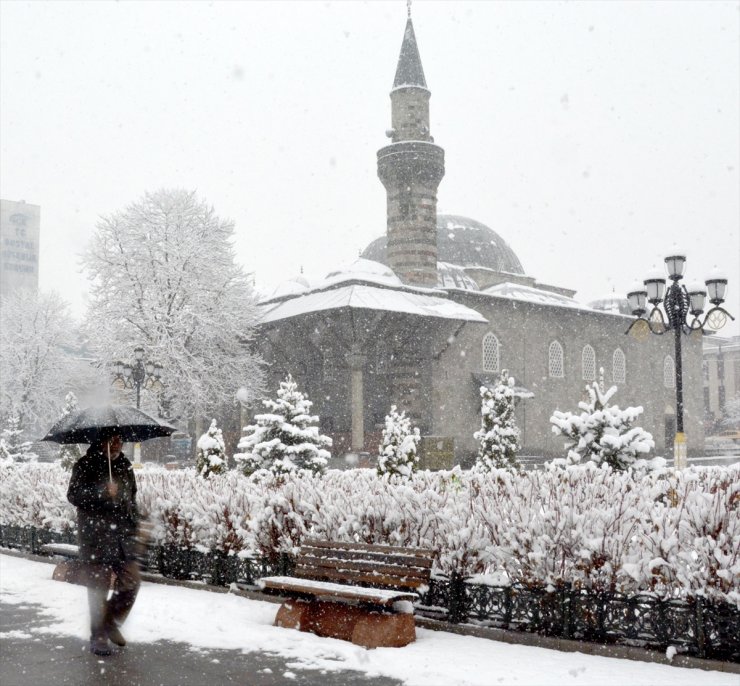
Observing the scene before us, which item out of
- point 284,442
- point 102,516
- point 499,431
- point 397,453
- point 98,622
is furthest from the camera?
point 499,431

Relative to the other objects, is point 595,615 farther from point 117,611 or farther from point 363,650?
point 117,611

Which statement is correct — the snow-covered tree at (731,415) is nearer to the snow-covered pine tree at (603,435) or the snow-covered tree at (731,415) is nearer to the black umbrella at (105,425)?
the snow-covered pine tree at (603,435)

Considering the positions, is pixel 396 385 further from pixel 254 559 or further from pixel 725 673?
pixel 725 673

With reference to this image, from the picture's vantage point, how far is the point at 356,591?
594 cm

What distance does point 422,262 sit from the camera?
33469 millimetres

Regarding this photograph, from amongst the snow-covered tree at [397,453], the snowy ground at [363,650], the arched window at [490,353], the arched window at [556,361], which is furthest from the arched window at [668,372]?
the snowy ground at [363,650]

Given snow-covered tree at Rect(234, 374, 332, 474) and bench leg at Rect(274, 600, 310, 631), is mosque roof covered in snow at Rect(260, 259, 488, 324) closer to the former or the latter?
Result: snow-covered tree at Rect(234, 374, 332, 474)

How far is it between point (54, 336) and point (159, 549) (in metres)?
33.3

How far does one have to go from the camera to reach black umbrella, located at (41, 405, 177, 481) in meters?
6.48

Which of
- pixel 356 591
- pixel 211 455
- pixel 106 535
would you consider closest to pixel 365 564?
pixel 356 591

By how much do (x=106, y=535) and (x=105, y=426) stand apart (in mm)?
972

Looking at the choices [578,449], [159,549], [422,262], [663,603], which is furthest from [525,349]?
[663,603]

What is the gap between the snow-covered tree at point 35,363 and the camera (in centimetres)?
3769

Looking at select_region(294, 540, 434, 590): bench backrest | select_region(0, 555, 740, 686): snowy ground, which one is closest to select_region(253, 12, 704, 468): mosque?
select_region(0, 555, 740, 686): snowy ground
